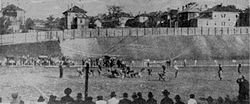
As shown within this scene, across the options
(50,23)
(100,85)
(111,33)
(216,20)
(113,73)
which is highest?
(216,20)

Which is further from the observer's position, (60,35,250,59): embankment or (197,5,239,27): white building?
(197,5,239,27): white building

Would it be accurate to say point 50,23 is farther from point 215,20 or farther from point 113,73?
point 113,73

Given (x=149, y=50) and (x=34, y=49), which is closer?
(x=34, y=49)

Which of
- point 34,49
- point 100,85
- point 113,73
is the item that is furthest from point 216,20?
point 100,85

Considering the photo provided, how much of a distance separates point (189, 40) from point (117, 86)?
1380cm

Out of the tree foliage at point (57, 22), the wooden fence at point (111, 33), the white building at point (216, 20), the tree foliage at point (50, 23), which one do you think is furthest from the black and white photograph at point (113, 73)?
the white building at point (216, 20)

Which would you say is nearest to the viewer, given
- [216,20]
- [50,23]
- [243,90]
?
[243,90]

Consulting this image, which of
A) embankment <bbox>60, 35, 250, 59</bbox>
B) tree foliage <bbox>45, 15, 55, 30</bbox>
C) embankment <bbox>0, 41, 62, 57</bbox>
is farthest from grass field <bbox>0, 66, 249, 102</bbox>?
tree foliage <bbox>45, 15, 55, 30</bbox>

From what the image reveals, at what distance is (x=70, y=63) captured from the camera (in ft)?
37.0

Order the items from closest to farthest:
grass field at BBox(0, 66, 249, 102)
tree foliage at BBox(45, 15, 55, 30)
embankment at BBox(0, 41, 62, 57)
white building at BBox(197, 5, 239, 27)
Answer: grass field at BBox(0, 66, 249, 102), embankment at BBox(0, 41, 62, 57), tree foliage at BBox(45, 15, 55, 30), white building at BBox(197, 5, 239, 27)

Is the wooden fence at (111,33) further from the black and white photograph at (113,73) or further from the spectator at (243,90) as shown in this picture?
the spectator at (243,90)

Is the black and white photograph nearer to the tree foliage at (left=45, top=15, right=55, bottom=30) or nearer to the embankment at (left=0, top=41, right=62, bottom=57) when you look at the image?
the embankment at (left=0, top=41, right=62, bottom=57)

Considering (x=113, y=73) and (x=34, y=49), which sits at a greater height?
(x=34, y=49)

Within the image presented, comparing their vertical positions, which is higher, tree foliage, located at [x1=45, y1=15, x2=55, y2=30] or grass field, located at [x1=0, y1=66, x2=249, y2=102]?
tree foliage, located at [x1=45, y1=15, x2=55, y2=30]
